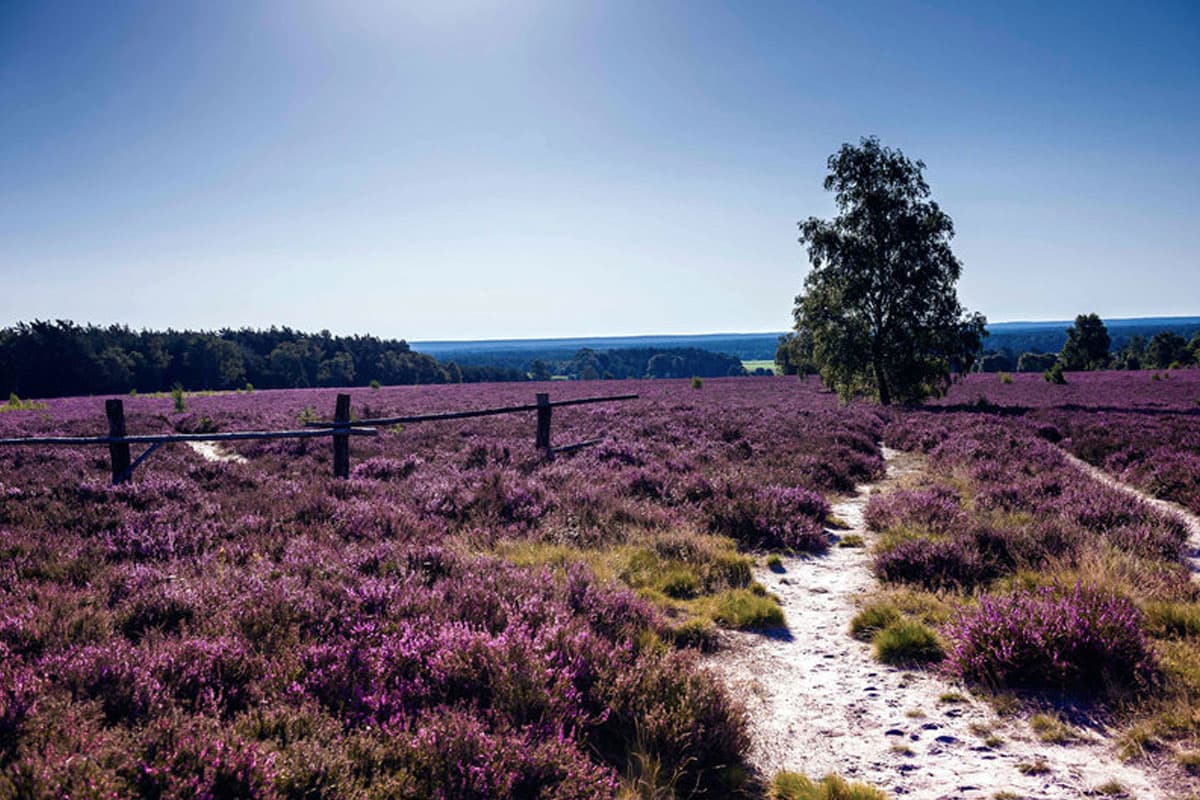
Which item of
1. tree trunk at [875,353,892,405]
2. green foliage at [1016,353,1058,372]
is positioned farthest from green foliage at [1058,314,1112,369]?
tree trunk at [875,353,892,405]

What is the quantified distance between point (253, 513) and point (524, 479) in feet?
14.5

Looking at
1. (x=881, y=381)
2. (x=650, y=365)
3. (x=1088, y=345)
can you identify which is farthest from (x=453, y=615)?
(x=650, y=365)

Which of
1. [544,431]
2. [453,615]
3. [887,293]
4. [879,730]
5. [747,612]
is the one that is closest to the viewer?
[879,730]

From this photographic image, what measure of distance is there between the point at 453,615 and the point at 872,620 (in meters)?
3.89

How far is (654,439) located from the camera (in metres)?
18.4

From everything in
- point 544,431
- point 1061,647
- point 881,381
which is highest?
point 881,381

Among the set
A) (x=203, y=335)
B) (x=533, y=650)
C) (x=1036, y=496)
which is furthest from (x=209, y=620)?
(x=203, y=335)

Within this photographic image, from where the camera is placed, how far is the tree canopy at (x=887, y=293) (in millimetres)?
30156

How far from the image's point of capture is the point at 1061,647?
14.1ft

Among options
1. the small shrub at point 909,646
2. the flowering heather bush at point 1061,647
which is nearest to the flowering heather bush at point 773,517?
the small shrub at point 909,646

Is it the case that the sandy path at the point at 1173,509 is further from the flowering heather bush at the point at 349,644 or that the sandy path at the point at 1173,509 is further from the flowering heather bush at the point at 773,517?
Answer: the flowering heather bush at the point at 349,644

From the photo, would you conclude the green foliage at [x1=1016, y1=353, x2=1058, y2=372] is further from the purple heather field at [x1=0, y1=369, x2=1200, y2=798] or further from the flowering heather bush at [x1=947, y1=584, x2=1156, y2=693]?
the flowering heather bush at [x1=947, y1=584, x2=1156, y2=693]

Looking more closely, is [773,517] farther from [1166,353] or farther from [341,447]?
[1166,353]

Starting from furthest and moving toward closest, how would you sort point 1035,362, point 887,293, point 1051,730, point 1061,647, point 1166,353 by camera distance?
point 1035,362 < point 1166,353 < point 887,293 < point 1061,647 < point 1051,730
